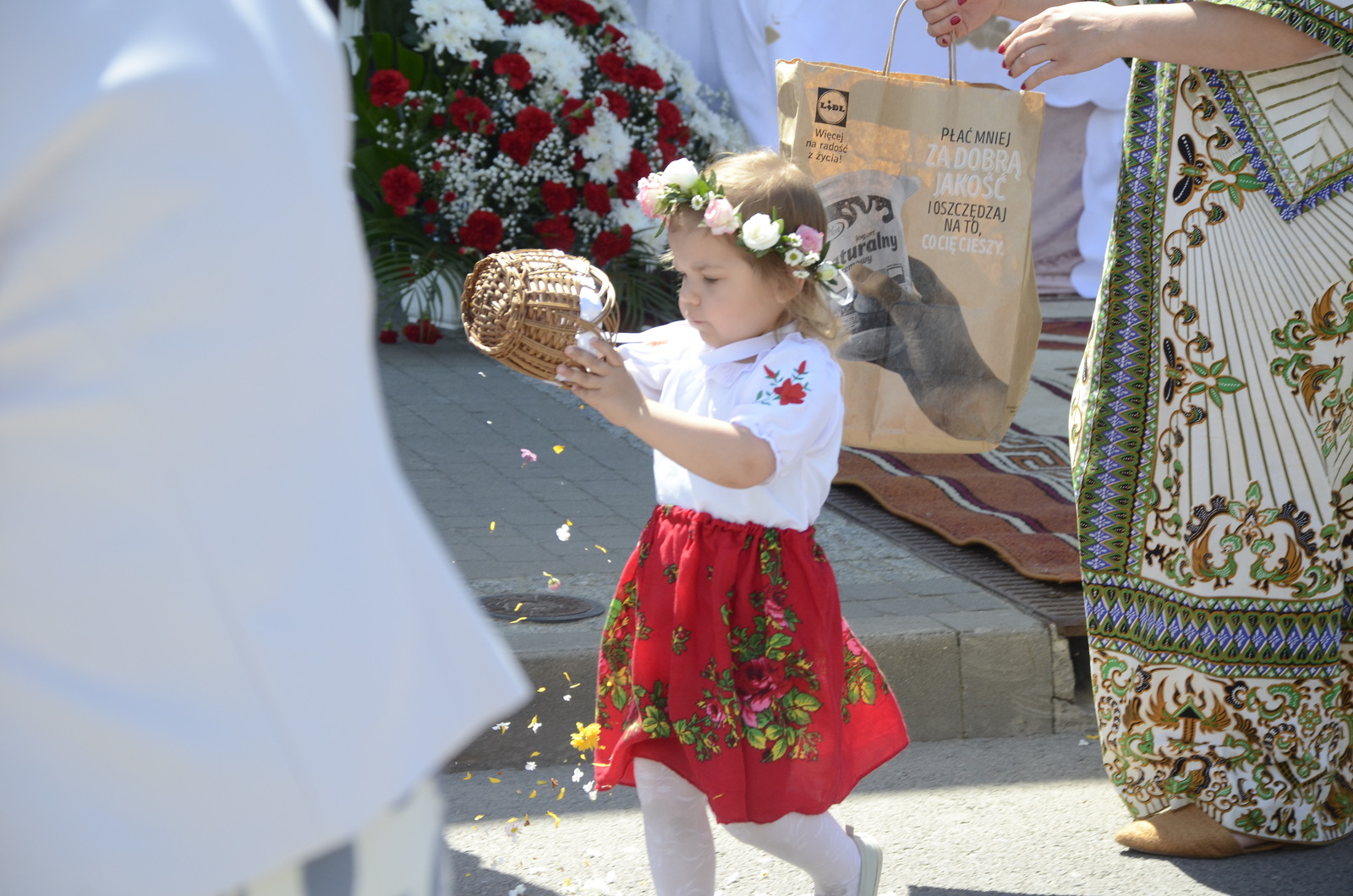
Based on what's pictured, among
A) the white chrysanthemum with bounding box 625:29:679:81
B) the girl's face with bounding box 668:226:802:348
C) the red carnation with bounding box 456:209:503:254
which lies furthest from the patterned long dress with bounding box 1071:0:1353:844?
the white chrysanthemum with bounding box 625:29:679:81

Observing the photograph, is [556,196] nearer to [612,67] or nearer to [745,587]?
[612,67]

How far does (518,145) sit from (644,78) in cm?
75

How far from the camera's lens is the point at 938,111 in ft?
11.1

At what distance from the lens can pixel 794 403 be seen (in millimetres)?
2477

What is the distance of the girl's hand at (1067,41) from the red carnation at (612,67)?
14.0 ft

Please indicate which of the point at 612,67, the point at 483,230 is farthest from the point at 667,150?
the point at 483,230

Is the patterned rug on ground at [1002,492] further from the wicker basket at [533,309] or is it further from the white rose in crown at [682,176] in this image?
the wicker basket at [533,309]

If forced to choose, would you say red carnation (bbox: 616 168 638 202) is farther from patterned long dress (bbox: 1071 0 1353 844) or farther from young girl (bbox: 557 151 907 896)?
young girl (bbox: 557 151 907 896)

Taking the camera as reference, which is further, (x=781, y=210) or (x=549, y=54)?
(x=549, y=54)

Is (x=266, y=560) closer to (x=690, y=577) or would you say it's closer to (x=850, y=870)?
(x=690, y=577)

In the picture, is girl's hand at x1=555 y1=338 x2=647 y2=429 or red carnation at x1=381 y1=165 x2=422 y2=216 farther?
red carnation at x1=381 y1=165 x2=422 y2=216

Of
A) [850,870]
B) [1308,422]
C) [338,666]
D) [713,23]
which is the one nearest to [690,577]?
[850,870]

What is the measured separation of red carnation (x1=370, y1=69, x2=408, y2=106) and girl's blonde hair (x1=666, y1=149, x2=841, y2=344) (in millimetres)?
4166

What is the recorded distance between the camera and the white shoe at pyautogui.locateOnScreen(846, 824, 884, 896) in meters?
2.69
